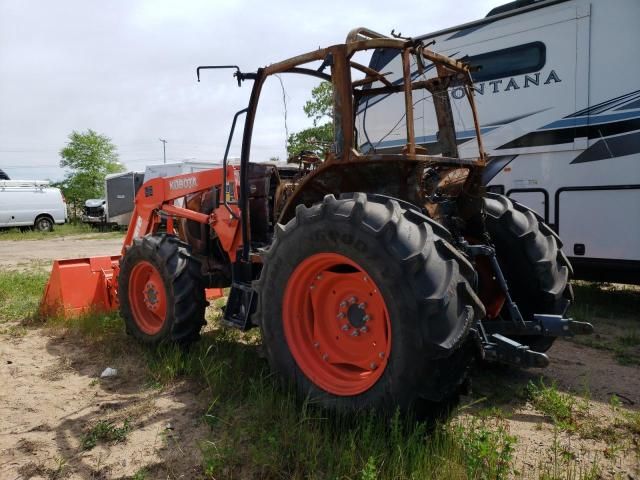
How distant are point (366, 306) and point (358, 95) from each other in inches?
81.2

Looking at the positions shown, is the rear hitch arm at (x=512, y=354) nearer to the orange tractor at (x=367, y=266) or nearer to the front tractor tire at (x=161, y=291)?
the orange tractor at (x=367, y=266)

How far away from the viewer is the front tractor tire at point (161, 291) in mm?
4387

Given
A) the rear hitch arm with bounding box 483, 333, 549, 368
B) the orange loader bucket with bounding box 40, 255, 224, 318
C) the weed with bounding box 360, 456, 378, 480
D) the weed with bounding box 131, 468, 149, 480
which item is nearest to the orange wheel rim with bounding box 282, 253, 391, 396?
the weed with bounding box 360, 456, 378, 480

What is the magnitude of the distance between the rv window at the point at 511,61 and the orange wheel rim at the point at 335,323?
4.01m

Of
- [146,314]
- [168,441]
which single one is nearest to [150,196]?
[146,314]

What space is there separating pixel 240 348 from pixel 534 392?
234cm

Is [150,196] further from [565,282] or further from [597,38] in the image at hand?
[597,38]

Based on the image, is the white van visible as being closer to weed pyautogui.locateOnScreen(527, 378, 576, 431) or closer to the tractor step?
the tractor step

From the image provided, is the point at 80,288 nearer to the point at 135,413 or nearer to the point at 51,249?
the point at 135,413

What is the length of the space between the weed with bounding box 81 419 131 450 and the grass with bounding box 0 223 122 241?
18.7m

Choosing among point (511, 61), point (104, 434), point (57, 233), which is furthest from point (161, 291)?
point (57, 233)

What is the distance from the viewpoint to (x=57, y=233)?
22.3 metres

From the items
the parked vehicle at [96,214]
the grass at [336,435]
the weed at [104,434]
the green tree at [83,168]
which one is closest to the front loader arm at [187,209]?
the grass at [336,435]

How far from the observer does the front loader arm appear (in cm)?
467
